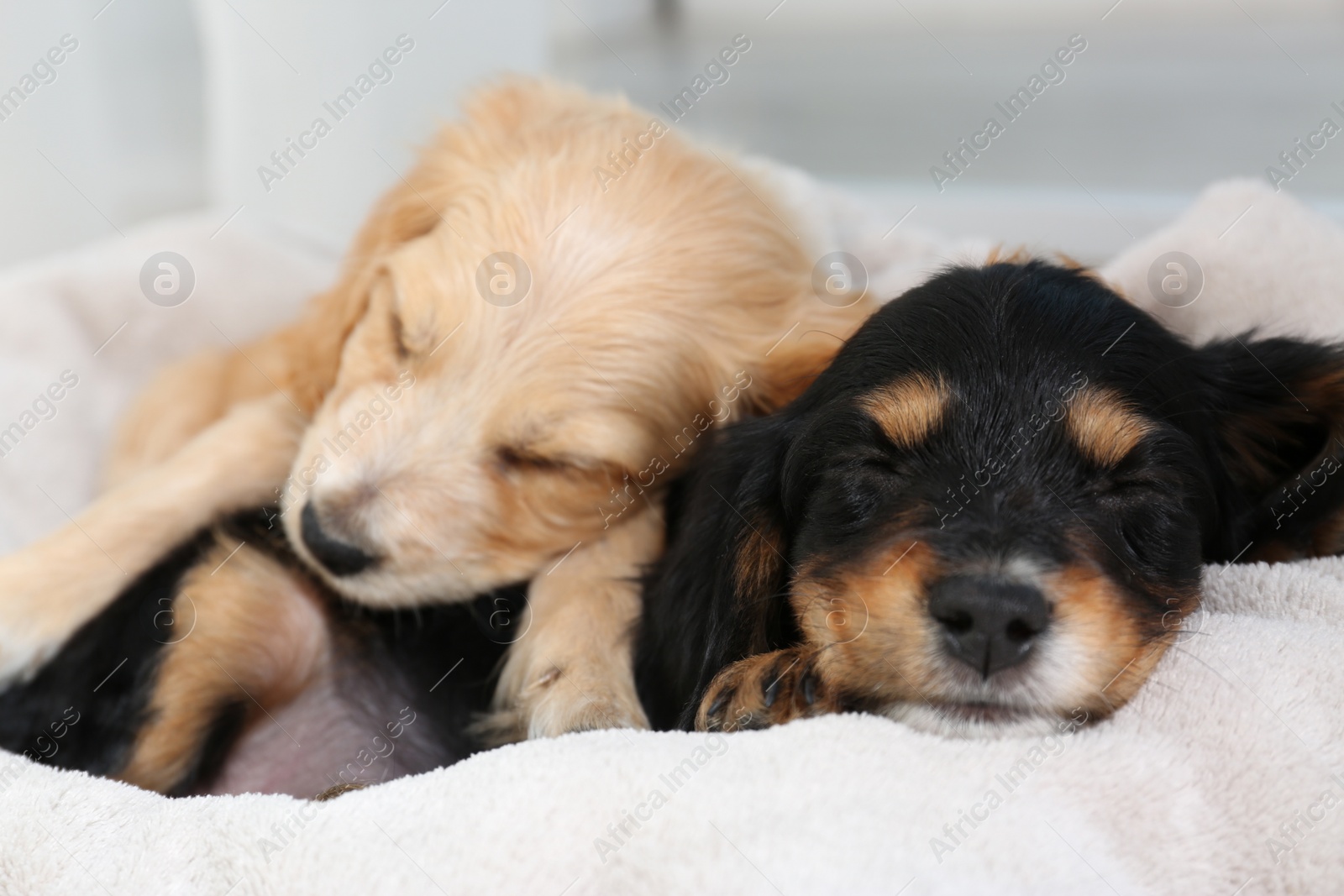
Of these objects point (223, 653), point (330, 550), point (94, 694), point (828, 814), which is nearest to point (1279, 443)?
point (828, 814)

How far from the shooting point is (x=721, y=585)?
1.75 m

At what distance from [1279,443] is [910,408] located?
2.55 feet

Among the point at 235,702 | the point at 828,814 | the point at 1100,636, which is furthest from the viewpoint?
the point at 235,702

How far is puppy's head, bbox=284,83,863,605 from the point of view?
81.5 inches

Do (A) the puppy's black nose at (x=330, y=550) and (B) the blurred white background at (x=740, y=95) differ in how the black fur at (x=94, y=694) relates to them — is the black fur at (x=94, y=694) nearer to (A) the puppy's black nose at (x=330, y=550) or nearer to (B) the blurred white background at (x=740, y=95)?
(A) the puppy's black nose at (x=330, y=550)

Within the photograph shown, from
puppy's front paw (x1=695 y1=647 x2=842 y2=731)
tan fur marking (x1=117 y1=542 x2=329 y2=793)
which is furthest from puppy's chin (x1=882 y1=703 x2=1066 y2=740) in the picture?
tan fur marking (x1=117 y1=542 x2=329 y2=793)

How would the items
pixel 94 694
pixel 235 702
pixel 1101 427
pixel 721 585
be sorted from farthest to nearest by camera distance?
pixel 235 702 < pixel 94 694 < pixel 721 585 < pixel 1101 427

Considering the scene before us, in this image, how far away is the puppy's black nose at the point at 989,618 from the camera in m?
1.35

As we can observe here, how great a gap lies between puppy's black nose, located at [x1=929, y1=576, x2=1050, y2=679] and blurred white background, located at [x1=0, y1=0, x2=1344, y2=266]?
71.2 inches

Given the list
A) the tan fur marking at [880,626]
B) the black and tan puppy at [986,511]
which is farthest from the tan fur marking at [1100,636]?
the tan fur marking at [880,626]

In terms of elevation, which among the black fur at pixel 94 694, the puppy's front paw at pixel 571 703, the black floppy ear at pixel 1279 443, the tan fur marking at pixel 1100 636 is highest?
the black fur at pixel 94 694

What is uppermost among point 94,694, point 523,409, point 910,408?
point 94,694

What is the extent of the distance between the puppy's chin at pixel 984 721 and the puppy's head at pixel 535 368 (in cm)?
83

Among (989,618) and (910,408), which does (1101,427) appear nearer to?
(910,408)
